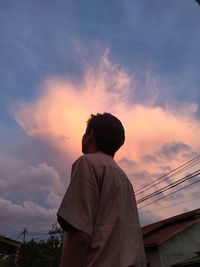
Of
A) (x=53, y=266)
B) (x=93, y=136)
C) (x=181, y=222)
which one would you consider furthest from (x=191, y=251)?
(x=93, y=136)

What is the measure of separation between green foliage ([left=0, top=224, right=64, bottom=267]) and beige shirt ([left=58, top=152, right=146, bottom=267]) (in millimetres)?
24301

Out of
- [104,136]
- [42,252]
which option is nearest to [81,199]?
[104,136]

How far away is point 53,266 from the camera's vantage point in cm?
2397

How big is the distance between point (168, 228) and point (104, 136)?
21.4 m

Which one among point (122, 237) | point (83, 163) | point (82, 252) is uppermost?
point (83, 163)

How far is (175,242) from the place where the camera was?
20016 millimetres

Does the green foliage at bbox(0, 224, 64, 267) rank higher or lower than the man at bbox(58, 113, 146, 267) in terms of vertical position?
higher

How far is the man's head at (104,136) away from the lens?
7.04 feet

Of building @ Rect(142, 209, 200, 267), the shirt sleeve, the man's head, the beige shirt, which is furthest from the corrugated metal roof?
the shirt sleeve

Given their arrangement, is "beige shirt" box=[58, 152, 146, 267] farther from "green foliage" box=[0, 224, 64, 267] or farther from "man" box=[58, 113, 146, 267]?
"green foliage" box=[0, 224, 64, 267]

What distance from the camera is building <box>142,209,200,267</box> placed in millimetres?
19125

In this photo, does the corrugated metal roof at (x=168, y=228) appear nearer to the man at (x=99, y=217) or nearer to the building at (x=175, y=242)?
the building at (x=175, y=242)

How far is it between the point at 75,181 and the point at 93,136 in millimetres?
457

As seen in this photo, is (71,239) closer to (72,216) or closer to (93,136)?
(72,216)
